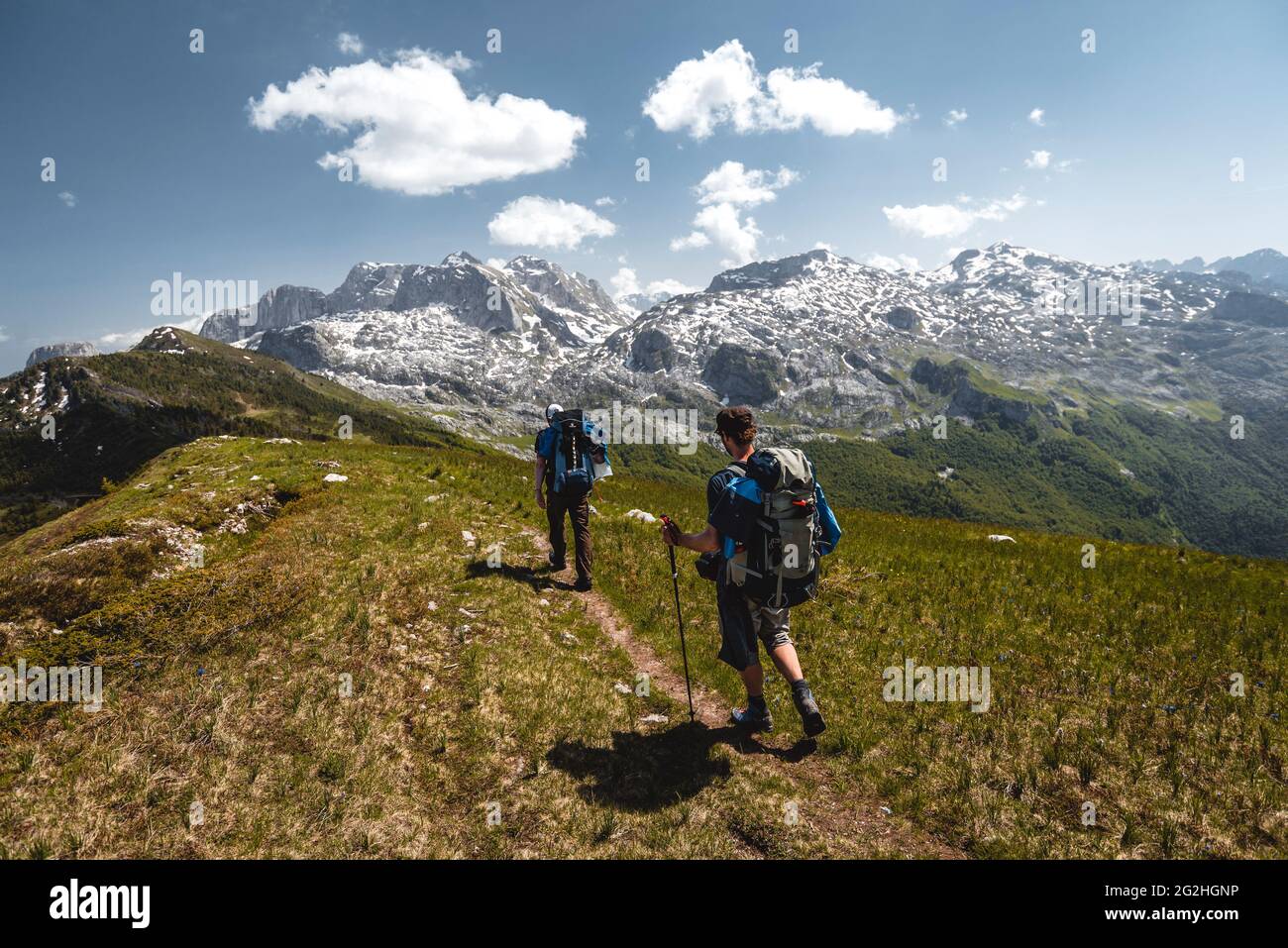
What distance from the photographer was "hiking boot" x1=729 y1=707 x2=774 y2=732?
26.3 feet

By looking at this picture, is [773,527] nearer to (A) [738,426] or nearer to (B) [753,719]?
(A) [738,426]

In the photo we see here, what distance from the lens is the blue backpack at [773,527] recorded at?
7.16 meters

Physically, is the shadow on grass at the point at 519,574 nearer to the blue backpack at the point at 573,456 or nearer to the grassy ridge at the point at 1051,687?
the grassy ridge at the point at 1051,687

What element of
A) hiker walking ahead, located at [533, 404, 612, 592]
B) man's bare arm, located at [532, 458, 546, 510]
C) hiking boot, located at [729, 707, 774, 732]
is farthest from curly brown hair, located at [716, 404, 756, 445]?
man's bare arm, located at [532, 458, 546, 510]

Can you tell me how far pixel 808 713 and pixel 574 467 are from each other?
308 inches

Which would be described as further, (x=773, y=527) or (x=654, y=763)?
(x=654, y=763)

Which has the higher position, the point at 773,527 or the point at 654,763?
the point at 773,527

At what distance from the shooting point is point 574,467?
1305 centimetres

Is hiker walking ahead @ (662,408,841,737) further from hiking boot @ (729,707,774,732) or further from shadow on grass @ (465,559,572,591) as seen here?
shadow on grass @ (465,559,572,591)

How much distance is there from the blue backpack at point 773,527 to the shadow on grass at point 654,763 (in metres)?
2.32

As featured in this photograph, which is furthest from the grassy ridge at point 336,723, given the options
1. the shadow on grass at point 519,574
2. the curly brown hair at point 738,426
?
the curly brown hair at point 738,426

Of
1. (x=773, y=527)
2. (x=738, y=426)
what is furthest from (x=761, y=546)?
(x=738, y=426)

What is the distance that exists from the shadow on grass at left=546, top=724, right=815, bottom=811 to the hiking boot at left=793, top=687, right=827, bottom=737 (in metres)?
0.70
